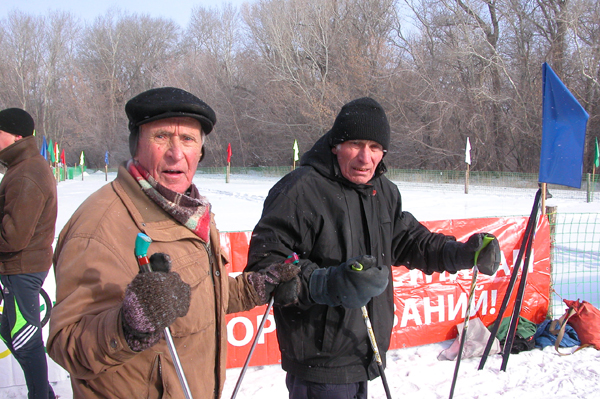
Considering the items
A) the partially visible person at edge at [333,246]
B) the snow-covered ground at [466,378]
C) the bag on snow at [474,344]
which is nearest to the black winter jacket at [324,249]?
the partially visible person at edge at [333,246]

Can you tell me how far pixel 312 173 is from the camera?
2.20m

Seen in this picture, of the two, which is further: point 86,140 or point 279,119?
point 86,140

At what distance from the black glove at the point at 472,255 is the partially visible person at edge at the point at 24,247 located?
2579 mm

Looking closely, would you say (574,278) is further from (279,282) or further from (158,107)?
(158,107)

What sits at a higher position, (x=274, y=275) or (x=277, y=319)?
(x=274, y=275)

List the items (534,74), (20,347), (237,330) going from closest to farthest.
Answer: (20,347) → (237,330) → (534,74)

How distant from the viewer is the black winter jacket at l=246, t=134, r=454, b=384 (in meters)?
2.02

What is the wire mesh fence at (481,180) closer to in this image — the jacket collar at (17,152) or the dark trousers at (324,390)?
the dark trousers at (324,390)

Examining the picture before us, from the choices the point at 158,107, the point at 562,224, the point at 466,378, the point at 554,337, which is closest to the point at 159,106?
the point at 158,107

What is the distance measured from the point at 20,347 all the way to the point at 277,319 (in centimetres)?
182

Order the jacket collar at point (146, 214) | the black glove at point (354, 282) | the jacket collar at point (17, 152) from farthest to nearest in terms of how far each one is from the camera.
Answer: the jacket collar at point (17, 152), the black glove at point (354, 282), the jacket collar at point (146, 214)

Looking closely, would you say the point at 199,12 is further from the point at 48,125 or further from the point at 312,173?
the point at 312,173

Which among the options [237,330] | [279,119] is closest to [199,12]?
[279,119]

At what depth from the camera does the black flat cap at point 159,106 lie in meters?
1.59
